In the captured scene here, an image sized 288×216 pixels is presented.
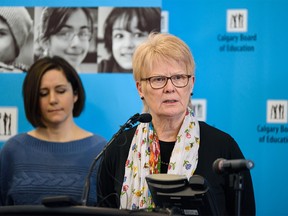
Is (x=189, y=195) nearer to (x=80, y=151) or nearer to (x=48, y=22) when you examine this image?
Result: (x=80, y=151)

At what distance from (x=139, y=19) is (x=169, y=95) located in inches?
55.3

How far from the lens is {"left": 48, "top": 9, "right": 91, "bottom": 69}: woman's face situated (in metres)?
3.97

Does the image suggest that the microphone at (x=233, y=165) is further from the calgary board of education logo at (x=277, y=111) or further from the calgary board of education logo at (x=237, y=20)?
the calgary board of education logo at (x=237, y=20)

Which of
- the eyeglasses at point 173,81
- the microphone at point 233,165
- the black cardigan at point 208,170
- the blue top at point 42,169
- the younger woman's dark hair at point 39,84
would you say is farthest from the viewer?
the younger woman's dark hair at point 39,84

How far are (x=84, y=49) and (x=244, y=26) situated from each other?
1.07 meters

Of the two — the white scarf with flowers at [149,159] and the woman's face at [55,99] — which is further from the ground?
the woman's face at [55,99]

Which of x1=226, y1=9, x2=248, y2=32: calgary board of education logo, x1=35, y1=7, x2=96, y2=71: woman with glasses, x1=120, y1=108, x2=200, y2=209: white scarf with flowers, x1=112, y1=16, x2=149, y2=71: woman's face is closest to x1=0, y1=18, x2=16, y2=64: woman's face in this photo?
x1=35, y1=7, x2=96, y2=71: woman with glasses

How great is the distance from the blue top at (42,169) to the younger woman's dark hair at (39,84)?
0.15 metres

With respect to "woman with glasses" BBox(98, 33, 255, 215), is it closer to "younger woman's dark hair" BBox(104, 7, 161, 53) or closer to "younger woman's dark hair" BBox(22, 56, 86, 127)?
"younger woman's dark hair" BBox(22, 56, 86, 127)

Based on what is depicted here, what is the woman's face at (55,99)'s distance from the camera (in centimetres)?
351

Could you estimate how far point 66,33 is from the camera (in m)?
4.00

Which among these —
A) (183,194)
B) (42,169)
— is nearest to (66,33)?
(42,169)

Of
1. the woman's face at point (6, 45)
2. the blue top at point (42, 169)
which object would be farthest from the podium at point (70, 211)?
the woman's face at point (6, 45)

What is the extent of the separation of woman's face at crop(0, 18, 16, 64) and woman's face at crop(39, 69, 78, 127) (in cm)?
60
